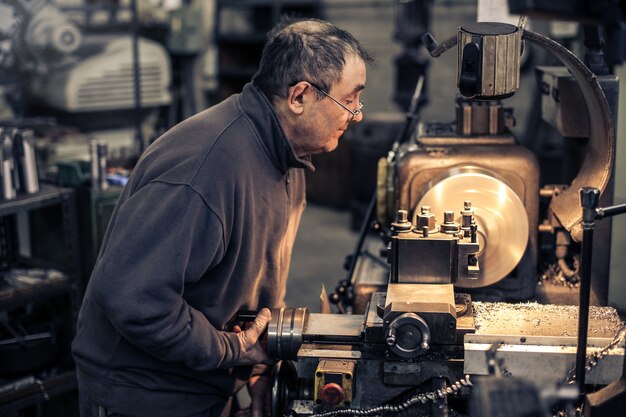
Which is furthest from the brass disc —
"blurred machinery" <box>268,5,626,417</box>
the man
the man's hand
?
the man's hand

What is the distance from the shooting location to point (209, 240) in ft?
4.07

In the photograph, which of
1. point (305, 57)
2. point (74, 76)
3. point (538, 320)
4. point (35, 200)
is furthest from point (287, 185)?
point (74, 76)

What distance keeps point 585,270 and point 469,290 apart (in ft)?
1.33

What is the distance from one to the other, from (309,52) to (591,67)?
1.77ft

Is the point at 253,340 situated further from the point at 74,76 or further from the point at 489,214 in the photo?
the point at 74,76

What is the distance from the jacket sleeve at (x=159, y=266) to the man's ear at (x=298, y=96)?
9.9 inches

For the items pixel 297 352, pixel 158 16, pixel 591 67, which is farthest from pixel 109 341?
pixel 158 16

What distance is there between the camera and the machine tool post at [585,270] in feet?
3.28

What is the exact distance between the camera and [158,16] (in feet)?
16.3

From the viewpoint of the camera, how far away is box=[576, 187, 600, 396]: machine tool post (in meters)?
1.00

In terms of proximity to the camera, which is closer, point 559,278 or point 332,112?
point 332,112

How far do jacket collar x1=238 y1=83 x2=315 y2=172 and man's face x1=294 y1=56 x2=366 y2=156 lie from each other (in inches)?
1.6

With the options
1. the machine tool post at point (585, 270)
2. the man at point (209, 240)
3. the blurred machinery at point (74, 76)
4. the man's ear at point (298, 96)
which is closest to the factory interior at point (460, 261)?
the machine tool post at point (585, 270)

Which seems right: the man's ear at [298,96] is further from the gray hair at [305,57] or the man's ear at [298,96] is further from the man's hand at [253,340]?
the man's hand at [253,340]
